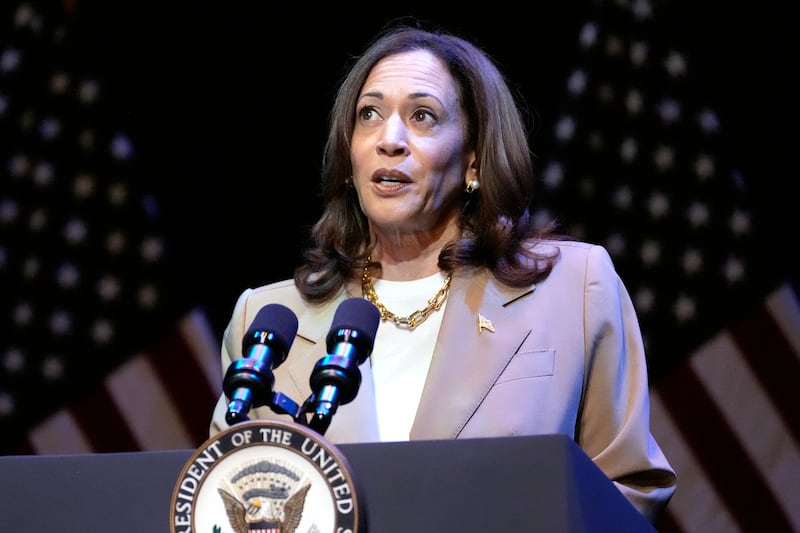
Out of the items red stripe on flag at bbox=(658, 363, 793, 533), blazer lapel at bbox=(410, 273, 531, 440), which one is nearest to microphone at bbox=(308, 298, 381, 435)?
blazer lapel at bbox=(410, 273, 531, 440)

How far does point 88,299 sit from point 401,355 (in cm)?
193

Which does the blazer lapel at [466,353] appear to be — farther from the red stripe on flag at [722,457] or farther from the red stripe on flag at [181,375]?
the red stripe on flag at [181,375]

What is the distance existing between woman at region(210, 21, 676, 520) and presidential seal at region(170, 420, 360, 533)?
27.7 inches

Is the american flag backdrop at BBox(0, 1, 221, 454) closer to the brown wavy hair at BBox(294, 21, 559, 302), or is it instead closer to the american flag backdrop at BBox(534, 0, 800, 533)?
the american flag backdrop at BBox(534, 0, 800, 533)

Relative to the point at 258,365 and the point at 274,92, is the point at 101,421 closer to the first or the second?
the point at 274,92

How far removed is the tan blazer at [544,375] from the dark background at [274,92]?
1.41m

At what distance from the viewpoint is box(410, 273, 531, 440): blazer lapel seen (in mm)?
1808

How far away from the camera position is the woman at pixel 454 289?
71.8 inches

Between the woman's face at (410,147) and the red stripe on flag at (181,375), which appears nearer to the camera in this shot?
the woman's face at (410,147)

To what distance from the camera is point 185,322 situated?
3.67 meters

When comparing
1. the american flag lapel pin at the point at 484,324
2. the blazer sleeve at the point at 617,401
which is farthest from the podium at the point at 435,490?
the american flag lapel pin at the point at 484,324

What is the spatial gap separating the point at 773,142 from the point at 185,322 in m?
1.97

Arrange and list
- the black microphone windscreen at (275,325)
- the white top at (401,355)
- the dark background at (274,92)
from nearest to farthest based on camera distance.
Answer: the black microphone windscreen at (275,325), the white top at (401,355), the dark background at (274,92)

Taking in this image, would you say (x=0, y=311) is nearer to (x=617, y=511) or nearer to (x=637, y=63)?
(x=637, y=63)
